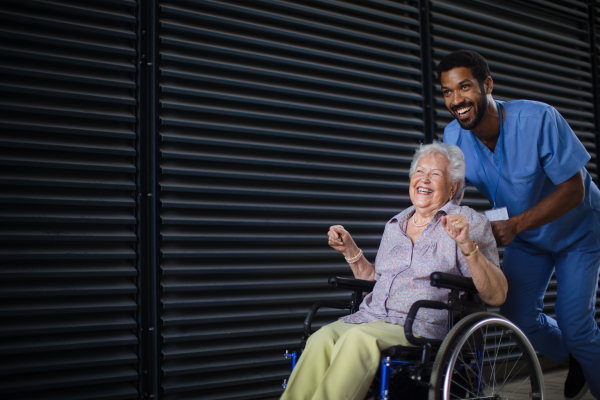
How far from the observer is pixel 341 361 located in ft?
5.78

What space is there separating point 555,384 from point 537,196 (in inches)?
61.7

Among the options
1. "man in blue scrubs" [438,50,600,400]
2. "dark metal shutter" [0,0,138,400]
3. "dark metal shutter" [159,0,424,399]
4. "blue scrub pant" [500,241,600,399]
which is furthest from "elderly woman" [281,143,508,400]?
"dark metal shutter" [0,0,138,400]

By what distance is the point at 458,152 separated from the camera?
220 centimetres

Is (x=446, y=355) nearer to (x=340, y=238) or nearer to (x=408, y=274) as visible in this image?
(x=408, y=274)

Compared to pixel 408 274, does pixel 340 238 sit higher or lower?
higher

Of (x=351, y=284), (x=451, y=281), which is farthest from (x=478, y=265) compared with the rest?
(x=351, y=284)

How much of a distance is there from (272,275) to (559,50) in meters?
2.83

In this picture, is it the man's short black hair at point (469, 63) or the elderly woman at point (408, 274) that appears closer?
the elderly woman at point (408, 274)

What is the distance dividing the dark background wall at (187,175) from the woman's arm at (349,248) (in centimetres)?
68

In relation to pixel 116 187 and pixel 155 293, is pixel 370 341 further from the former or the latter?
pixel 116 187

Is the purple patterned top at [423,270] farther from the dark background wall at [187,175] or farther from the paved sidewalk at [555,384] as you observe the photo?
the paved sidewalk at [555,384]

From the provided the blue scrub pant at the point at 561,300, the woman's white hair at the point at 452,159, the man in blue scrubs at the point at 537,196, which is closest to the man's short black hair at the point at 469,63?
the man in blue scrubs at the point at 537,196

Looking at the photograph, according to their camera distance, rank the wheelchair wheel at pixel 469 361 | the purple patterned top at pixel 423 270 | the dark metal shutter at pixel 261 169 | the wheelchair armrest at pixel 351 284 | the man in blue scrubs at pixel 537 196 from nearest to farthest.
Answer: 1. the wheelchair wheel at pixel 469 361
2. the purple patterned top at pixel 423 270
3. the wheelchair armrest at pixel 351 284
4. the man in blue scrubs at pixel 537 196
5. the dark metal shutter at pixel 261 169

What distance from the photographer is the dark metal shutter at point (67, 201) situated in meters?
2.30
